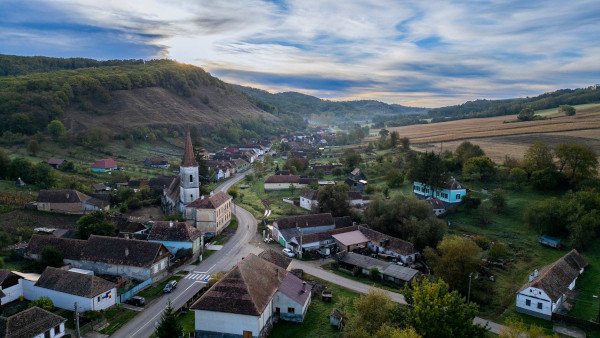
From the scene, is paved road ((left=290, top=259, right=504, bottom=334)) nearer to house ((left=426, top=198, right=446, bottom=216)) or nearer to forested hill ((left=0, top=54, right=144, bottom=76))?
house ((left=426, top=198, right=446, bottom=216))

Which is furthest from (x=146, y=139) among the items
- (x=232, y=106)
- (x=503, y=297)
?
(x=503, y=297)

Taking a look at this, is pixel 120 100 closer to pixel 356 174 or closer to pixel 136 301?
pixel 356 174

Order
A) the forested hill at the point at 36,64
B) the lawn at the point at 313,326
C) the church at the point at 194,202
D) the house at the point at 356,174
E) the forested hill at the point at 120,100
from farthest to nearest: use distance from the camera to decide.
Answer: the forested hill at the point at 36,64
the forested hill at the point at 120,100
the house at the point at 356,174
the church at the point at 194,202
the lawn at the point at 313,326

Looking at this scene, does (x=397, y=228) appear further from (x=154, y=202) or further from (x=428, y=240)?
(x=154, y=202)

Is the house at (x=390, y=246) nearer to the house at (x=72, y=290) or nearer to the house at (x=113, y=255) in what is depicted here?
the house at (x=113, y=255)

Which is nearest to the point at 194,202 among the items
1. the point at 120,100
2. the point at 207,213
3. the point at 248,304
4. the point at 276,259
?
the point at 207,213

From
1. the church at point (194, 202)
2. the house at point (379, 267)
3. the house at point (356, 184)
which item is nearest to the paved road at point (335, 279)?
the house at point (379, 267)
